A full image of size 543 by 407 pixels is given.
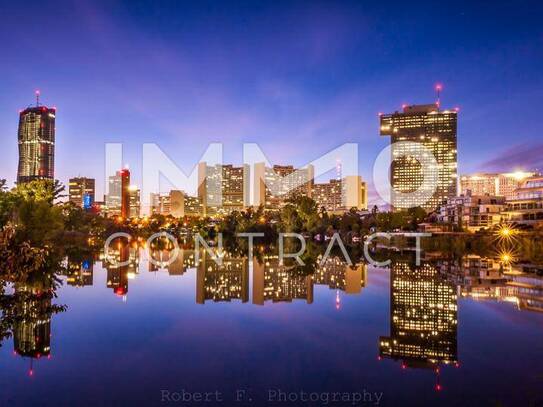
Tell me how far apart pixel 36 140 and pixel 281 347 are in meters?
187

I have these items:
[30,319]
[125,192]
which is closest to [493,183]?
[125,192]

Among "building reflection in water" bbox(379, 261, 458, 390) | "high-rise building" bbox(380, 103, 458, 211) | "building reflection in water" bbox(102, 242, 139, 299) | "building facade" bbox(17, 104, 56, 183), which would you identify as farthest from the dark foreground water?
"building facade" bbox(17, 104, 56, 183)

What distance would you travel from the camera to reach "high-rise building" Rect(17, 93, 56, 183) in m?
171

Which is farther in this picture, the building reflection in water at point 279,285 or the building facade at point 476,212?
the building facade at point 476,212

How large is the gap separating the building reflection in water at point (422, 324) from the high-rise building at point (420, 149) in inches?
6046

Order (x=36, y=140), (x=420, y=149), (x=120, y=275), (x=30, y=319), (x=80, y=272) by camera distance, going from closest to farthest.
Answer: (x=30, y=319) → (x=80, y=272) → (x=120, y=275) → (x=36, y=140) → (x=420, y=149)

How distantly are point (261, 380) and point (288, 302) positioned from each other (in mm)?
10031

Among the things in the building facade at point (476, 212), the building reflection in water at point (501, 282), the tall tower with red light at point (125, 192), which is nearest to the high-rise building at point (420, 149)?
the building facade at point (476, 212)

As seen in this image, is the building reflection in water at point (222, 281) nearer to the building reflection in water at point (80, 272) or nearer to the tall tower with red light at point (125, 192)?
the building reflection in water at point (80, 272)

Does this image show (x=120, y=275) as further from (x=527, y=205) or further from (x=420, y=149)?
(x=420, y=149)

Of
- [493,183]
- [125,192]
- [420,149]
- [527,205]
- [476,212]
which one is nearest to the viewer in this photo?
[527,205]

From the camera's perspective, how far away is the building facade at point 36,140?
6722 inches

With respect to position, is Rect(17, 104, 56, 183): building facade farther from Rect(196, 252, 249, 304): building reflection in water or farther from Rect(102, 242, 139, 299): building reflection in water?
Rect(196, 252, 249, 304): building reflection in water

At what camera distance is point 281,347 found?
40.7 feet
